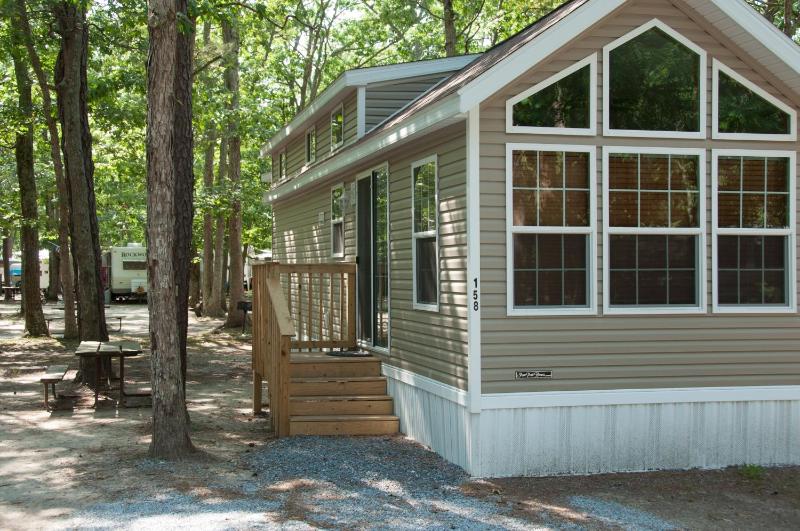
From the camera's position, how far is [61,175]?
19.1 m

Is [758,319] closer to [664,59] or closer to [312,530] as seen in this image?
[664,59]

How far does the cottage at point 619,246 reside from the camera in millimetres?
7562

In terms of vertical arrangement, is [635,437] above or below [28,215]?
below

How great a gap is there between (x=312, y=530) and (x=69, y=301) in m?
15.8

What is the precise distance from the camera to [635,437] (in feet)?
25.6

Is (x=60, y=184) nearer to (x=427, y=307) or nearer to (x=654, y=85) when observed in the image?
(x=427, y=307)

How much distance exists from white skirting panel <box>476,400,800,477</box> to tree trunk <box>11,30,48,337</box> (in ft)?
51.0

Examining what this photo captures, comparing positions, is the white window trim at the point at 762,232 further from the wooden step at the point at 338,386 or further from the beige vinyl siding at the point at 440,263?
the wooden step at the point at 338,386

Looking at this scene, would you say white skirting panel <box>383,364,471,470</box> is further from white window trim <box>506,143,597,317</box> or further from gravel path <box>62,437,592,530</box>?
white window trim <box>506,143,597,317</box>

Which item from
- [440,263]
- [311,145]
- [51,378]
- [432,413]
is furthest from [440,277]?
[311,145]

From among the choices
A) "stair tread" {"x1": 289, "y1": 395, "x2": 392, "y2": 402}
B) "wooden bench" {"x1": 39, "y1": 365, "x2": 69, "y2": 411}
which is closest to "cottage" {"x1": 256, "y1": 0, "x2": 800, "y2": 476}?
"stair tread" {"x1": 289, "y1": 395, "x2": 392, "y2": 402}

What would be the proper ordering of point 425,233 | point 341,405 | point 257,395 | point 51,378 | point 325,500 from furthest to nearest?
point 257,395 < point 51,378 < point 341,405 < point 425,233 < point 325,500

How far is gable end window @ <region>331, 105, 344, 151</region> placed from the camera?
42.5ft

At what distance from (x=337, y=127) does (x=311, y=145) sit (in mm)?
1945
